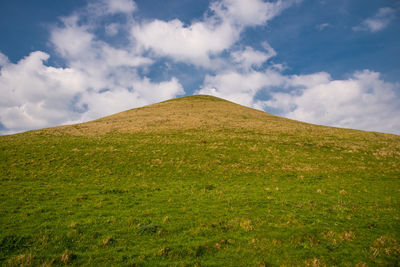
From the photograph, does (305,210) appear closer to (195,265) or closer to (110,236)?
(195,265)

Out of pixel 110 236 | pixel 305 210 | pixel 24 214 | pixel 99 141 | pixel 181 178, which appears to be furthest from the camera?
pixel 99 141

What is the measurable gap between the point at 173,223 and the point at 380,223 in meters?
12.3

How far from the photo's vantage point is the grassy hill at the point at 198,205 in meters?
8.23

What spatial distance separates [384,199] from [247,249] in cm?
1438

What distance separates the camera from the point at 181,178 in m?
20.7

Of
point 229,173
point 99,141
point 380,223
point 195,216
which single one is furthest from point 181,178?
point 99,141

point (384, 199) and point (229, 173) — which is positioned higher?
point (229, 173)

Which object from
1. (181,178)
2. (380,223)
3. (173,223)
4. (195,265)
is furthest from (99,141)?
→ (380,223)

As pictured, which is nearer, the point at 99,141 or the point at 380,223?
the point at 380,223

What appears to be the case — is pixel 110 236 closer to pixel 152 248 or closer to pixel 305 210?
pixel 152 248

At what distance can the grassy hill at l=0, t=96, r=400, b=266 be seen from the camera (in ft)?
27.0

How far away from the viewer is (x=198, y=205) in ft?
45.1

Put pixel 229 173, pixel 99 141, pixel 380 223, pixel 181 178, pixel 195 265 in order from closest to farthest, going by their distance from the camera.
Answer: pixel 195 265 < pixel 380 223 < pixel 181 178 < pixel 229 173 < pixel 99 141

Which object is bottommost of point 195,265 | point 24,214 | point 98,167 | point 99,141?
point 195,265
